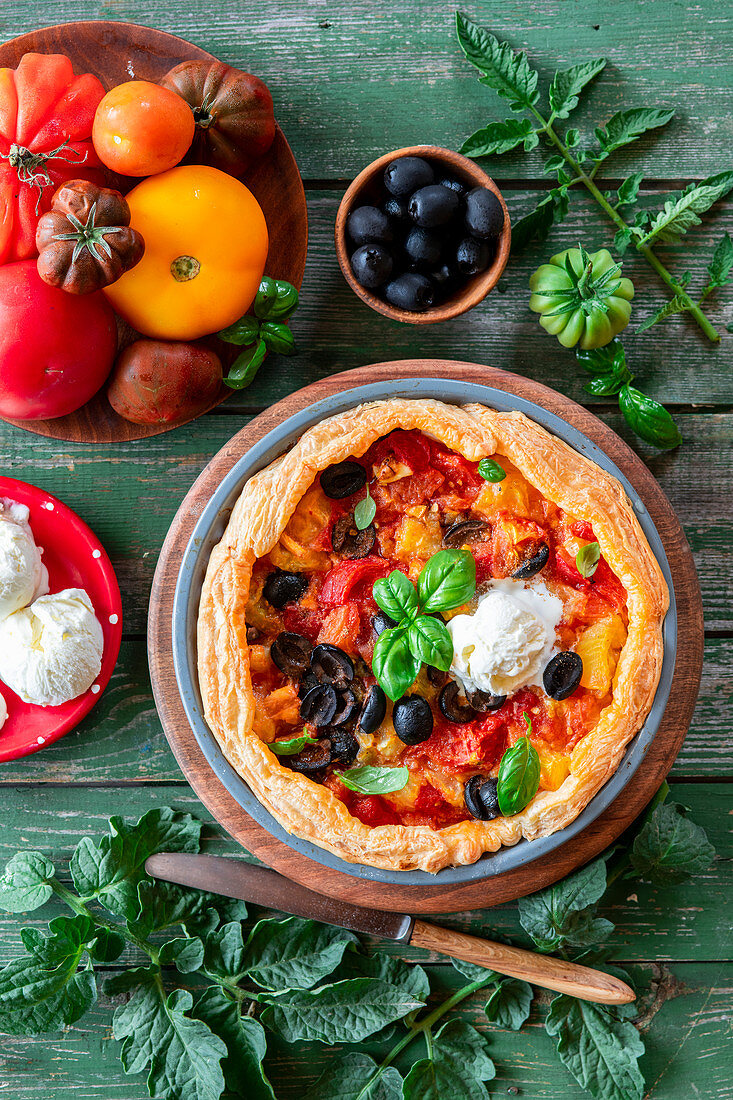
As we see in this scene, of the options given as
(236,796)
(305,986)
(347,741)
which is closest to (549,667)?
(347,741)

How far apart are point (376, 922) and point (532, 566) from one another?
1.06 meters

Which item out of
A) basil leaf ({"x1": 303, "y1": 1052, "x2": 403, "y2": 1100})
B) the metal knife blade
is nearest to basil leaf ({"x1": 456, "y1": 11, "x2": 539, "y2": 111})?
the metal knife blade

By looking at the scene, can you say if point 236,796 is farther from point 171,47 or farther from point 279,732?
point 171,47

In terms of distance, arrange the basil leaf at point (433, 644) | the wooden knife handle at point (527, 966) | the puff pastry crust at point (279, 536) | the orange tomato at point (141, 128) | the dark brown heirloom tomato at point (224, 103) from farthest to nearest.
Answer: the wooden knife handle at point (527, 966), the dark brown heirloom tomato at point (224, 103), the orange tomato at point (141, 128), the puff pastry crust at point (279, 536), the basil leaf at point (433, 644)

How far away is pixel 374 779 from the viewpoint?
1.88 meters

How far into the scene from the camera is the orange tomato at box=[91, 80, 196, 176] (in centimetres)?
201

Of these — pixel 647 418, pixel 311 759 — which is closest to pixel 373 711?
pixel 311 759

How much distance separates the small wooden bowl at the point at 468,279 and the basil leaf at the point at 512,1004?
1858 mm

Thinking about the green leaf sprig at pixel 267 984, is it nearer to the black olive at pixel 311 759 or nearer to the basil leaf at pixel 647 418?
the black olive at pixel 311 759

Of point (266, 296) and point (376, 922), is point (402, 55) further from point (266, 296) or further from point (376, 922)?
point (376, 922)

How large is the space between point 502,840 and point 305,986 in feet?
2.41

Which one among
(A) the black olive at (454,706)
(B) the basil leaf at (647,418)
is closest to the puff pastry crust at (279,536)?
(A) the black olive at (454,706)

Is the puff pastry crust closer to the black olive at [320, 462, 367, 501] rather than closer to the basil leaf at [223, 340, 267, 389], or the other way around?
the black olive at [320, 462, 367, 501]

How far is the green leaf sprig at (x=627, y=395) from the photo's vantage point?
2.28 m
